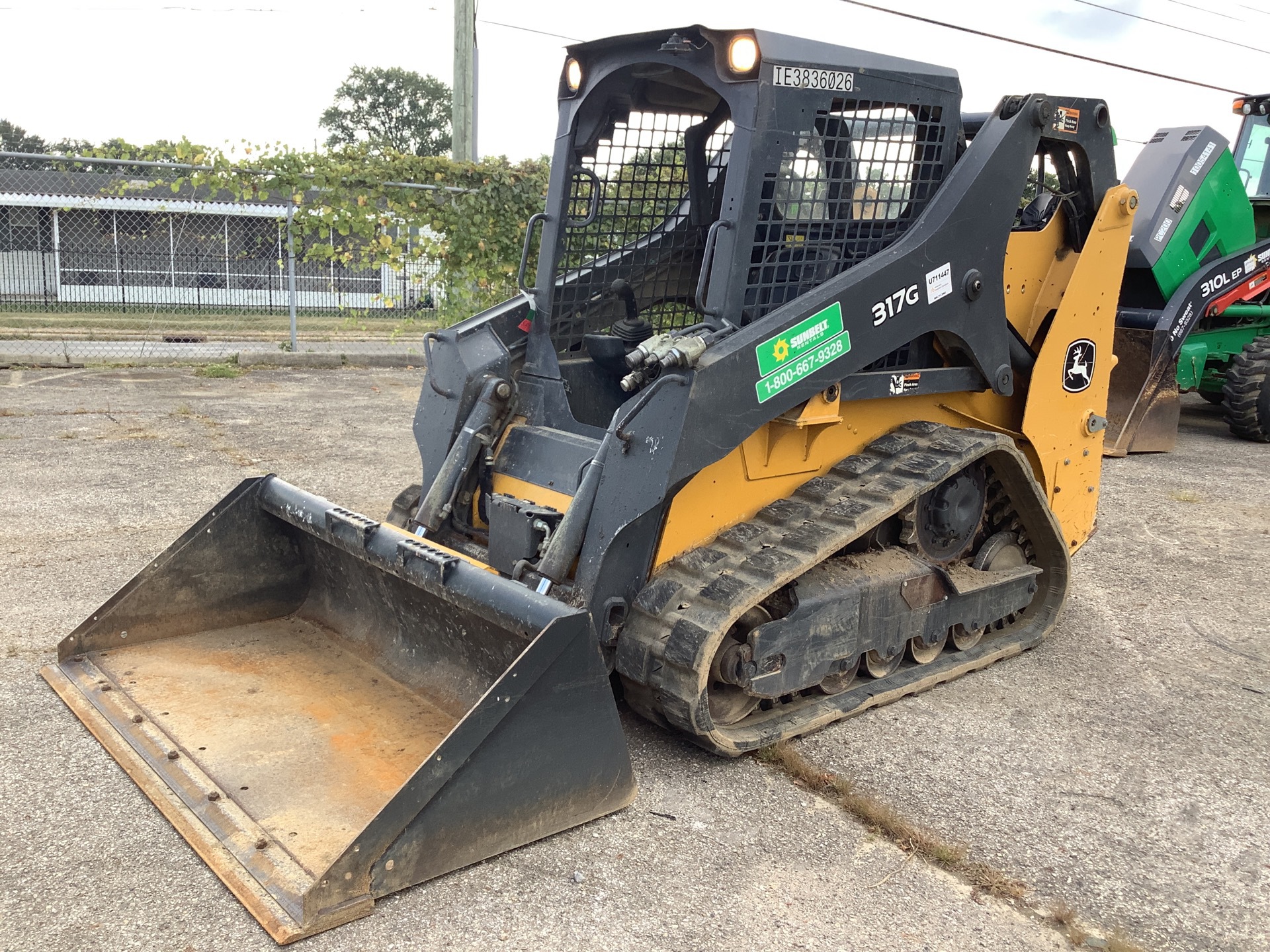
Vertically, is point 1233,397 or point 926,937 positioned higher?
point 1233,397

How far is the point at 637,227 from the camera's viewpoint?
4785mm

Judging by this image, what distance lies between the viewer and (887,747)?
146 inches

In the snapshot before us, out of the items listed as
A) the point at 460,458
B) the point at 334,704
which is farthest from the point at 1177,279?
the point at 334,704

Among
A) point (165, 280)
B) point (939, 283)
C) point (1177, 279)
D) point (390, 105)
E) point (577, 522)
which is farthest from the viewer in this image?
point (390, 105)

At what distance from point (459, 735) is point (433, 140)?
6005cm

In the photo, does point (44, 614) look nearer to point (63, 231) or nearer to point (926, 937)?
point (926, 937)

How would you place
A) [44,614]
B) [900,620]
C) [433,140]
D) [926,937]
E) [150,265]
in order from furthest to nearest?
[433,140]
[150,265]
[44,614]
[900,620]
[926,937]

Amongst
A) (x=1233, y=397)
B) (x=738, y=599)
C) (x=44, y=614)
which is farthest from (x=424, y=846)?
(x=1233, y=397)

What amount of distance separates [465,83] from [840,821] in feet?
38.5

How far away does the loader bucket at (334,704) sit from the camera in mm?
2713

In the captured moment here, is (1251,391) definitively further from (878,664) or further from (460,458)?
(460,458)

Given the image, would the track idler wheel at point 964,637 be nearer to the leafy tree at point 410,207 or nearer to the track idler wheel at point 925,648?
the track idler wheel at point 925,648

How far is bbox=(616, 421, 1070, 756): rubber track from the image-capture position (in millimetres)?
3330

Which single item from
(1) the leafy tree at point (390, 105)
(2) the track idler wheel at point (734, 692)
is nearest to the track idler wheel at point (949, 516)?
(2) the track idler wheel at point (734, 692)
